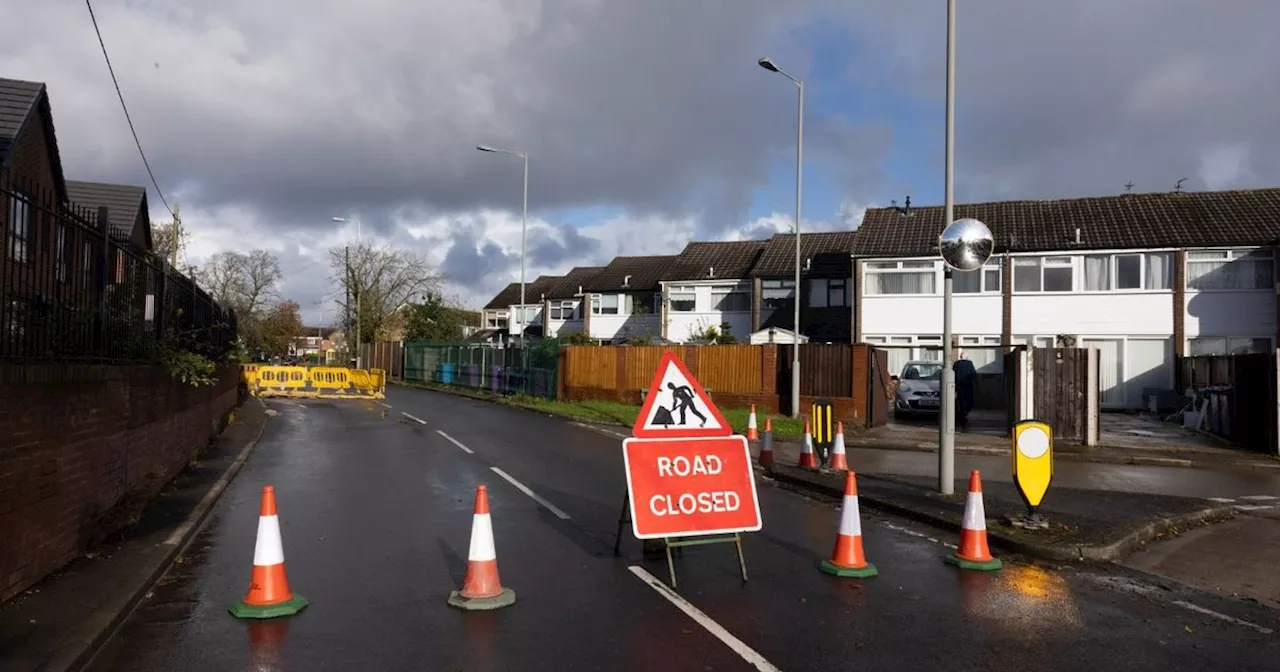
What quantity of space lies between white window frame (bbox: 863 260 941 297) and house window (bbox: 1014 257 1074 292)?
2.78 meters

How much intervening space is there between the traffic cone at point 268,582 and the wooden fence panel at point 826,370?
18.7m

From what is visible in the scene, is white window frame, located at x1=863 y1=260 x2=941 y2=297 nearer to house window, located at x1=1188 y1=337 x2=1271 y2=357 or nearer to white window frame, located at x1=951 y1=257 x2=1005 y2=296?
white window frame, located at x1=951 y1=257 x2=1005 y2=296

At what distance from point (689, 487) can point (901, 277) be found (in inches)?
1107

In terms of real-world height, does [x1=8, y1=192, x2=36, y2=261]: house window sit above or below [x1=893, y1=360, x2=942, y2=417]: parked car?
above

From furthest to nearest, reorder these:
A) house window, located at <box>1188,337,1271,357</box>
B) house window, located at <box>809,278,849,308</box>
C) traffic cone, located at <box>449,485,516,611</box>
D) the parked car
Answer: house window, located at <box>809,278,849,308</box>
house window, located at <box>1188,337,1271,357</box>
the parked car
traffic cone, located at <box>449,485,516,611</box>

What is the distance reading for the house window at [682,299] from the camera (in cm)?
4844

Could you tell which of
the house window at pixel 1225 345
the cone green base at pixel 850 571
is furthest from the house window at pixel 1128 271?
the cone green base at pixel 850 571

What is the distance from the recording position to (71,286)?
25.8 ft

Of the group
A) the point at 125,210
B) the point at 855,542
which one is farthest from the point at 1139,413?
the point at 125,210

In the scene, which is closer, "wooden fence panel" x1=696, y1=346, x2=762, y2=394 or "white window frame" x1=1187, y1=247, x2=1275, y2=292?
"wooden fence panel" x1=696, y1=346, x2=762, y2=394

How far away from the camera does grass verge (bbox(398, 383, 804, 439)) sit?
71.2 ft

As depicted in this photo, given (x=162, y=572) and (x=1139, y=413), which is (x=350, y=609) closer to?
A: (x=162, y=572)

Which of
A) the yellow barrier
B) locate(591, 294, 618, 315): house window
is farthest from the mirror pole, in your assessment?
locate(591, 294, 618, 315): house window

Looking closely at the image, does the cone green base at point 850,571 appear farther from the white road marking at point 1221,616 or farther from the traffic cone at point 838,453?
the traffic cone at point 838,453
